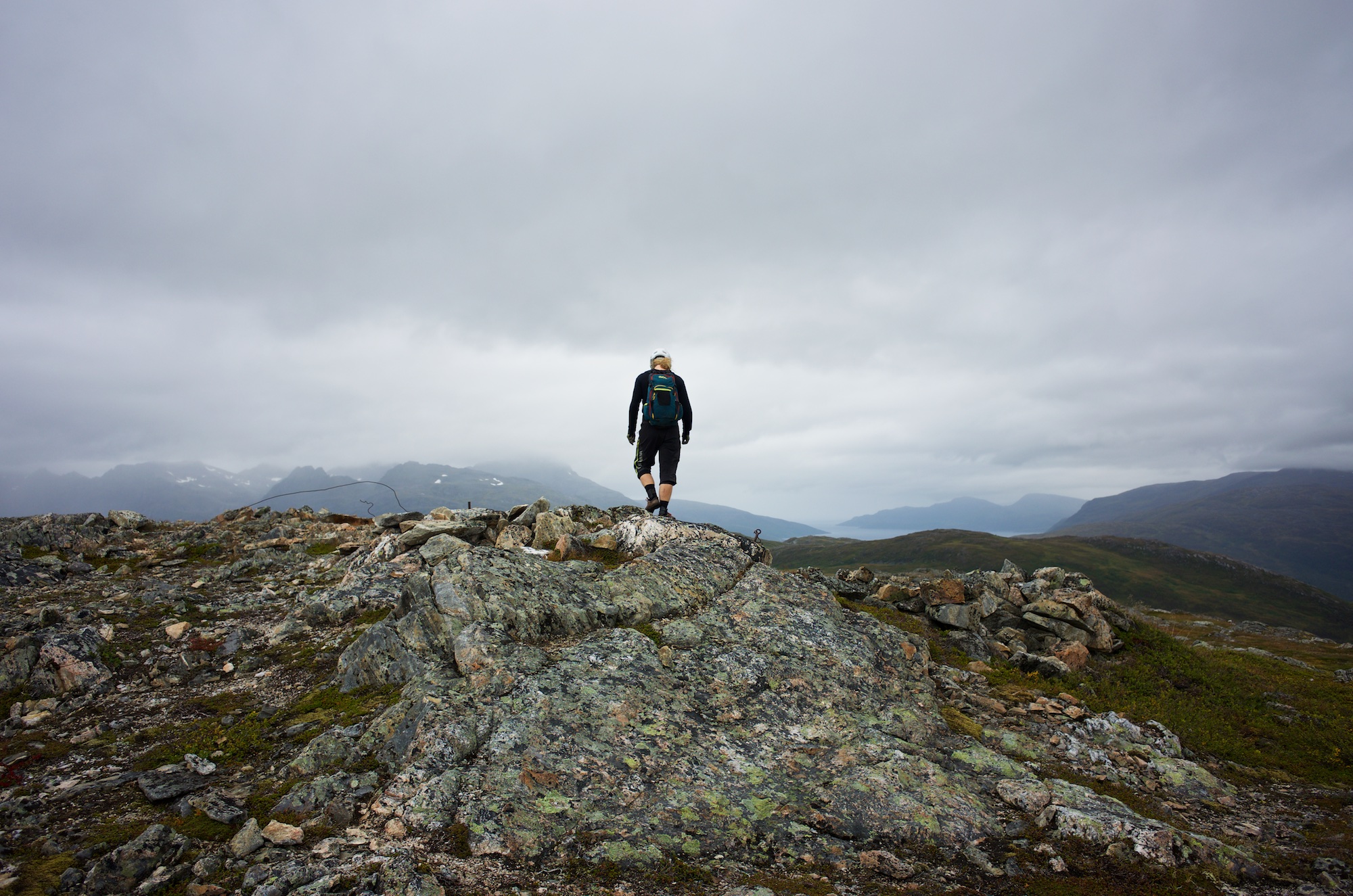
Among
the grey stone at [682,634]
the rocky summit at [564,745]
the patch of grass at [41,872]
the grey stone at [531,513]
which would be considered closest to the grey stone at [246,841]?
the rocky summit at [564,745]

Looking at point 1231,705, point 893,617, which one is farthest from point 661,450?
point 1231,705

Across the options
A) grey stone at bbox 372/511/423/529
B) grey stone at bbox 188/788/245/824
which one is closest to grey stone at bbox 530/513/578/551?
grey stone at bbox 372/511/423/529

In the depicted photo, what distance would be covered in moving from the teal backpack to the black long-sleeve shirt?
388mm

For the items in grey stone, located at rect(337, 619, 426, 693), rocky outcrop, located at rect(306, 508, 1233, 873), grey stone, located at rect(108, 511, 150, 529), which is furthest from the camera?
grey stone, located at rect(108, 511, 150, 529)

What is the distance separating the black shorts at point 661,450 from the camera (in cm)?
1741

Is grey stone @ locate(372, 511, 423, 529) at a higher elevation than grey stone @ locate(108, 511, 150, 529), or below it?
higher

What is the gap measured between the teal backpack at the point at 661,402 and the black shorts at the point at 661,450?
0.38 metres

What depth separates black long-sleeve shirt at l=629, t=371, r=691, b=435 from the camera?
17.4 metres

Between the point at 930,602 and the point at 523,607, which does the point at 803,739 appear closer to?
the point at 523,607

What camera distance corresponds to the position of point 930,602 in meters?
18.6

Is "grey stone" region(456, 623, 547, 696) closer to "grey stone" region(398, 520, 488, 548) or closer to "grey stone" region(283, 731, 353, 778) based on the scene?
"grey stone" region(283, 731, 353, 778)

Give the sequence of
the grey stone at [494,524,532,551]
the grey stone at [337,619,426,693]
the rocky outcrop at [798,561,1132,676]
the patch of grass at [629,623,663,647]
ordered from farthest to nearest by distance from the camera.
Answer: the grey stone at [494,524,532,551]
the rocky outcrop at [798,561,1132,676]
the patch of grass at [629,623,663,647]
the grey stone at [337,619,426,693]

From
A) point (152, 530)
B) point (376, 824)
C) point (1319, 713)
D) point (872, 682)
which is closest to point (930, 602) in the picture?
point (872, 682)

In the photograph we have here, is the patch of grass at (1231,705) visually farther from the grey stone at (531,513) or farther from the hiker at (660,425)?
the grey stone at (531,513)
